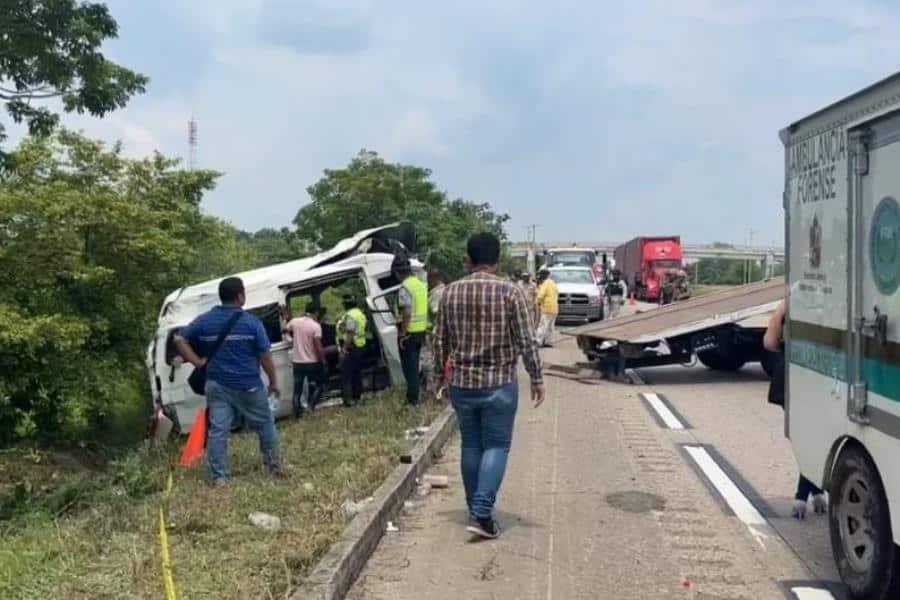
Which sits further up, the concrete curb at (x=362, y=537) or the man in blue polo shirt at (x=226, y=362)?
the man in blue polo shirt at (x=226, y=362)

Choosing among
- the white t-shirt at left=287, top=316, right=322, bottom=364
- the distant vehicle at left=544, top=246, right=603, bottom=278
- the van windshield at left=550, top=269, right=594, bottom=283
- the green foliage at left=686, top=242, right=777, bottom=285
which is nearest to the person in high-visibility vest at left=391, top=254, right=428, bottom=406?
the white t-shirt at left=287, top=316, right=322, bottom=364

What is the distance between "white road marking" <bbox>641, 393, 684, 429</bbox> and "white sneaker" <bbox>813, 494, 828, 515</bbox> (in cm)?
389

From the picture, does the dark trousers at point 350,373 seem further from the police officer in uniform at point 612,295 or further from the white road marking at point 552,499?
the police officer in uniform at point 612,295

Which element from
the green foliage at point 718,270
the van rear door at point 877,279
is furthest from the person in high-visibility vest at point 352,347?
the green foliage at point 718,270

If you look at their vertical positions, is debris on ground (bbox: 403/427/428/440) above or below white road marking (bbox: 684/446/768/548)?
above

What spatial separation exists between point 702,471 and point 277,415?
634 centimetres

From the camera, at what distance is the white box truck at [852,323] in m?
4.49

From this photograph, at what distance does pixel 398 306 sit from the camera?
12672 mm

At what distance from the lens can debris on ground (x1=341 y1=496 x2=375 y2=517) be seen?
6.41 meters

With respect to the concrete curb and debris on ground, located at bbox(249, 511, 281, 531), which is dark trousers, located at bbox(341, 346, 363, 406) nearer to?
the concrete curb

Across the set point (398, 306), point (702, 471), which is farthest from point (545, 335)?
point (702, 471)

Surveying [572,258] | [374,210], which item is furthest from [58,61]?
[374,210]

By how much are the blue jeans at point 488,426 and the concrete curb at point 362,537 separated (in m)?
0.67

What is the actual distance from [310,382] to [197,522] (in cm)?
666
